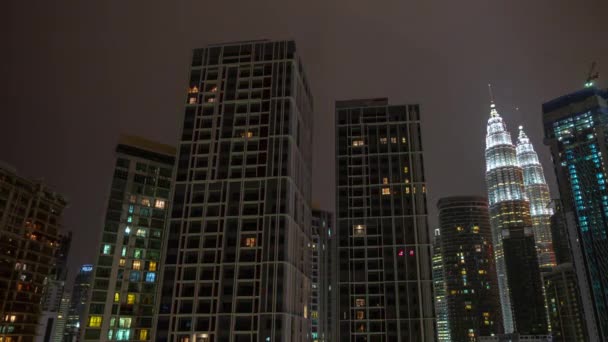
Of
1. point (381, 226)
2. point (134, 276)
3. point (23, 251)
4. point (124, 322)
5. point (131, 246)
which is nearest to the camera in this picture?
point (124, 322)

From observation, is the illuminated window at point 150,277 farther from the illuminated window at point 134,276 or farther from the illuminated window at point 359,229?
the illuminated window at point 359,229

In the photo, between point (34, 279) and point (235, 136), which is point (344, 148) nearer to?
point (235, 136)

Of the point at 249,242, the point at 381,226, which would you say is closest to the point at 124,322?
the point at 249,242

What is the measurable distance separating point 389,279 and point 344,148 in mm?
44483

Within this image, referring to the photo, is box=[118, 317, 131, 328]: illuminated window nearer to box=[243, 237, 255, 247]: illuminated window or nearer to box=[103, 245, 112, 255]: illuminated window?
box=[103, 245, 112, 255]: illuminated window

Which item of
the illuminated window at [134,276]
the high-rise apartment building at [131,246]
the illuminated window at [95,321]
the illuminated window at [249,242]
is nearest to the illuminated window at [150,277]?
the high-rise apartment building at [131,246]

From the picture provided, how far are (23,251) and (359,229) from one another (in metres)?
97.8

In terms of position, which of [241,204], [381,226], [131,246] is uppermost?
[381,226]

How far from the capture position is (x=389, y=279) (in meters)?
141

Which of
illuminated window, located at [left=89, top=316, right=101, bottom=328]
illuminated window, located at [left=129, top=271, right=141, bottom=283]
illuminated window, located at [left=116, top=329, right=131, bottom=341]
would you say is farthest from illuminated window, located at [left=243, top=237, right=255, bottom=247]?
illuminated window, located at [left=89, top=316, right=101, bottom=328]

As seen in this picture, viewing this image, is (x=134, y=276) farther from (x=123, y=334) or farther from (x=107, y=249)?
(x=123, y=334)

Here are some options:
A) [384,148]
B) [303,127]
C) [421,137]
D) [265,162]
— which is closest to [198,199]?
[265,162]

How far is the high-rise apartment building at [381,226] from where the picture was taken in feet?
447

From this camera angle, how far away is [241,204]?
112188mm
